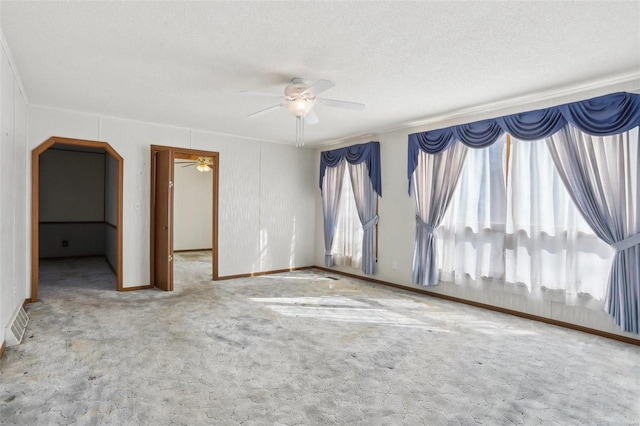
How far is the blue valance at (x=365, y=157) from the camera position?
19.4 feet

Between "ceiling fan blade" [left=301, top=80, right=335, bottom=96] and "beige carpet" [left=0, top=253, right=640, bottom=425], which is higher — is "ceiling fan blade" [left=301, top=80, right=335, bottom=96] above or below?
above

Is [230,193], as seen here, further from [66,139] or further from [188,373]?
[188,373]

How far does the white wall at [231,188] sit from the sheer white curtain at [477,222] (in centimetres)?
314

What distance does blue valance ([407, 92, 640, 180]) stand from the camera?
332cm

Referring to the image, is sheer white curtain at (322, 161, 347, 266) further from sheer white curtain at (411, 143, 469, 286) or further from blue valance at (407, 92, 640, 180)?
blue valance at (407, 92, 640, 180)

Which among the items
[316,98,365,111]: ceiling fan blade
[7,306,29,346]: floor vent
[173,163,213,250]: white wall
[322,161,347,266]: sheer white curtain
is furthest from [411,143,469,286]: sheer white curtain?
[173,163,213,250]: white wall

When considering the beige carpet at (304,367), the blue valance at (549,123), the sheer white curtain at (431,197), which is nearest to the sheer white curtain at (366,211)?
the sheer white curtain at (431,197)

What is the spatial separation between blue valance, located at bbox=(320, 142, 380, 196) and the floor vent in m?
4.78

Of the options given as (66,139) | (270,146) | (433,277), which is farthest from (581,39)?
(66,139)

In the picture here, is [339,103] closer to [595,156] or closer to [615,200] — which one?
[595,156]

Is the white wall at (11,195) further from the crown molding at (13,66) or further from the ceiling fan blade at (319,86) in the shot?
the ceiling fan blade at (319,86)

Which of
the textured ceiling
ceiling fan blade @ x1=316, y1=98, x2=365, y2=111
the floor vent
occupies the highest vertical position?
the textured ceiling

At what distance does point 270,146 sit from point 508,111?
4095mm

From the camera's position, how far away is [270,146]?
22.3 ft
